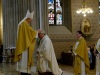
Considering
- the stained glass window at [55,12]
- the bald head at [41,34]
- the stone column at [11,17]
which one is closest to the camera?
the bald head at [41,34]

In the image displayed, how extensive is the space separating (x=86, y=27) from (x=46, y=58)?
35.9 feet

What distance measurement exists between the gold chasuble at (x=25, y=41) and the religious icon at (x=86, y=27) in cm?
1068

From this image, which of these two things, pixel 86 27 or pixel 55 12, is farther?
pixel 55 12

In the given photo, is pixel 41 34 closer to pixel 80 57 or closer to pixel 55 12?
pixel 80 57

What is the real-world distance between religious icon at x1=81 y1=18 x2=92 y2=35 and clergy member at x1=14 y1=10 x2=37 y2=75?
10.7 metres

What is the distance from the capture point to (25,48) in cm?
748

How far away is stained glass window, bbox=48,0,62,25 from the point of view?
18984 mm

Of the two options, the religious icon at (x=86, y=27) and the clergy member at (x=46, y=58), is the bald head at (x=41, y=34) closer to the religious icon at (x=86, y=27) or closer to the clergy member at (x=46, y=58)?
the clergy member at (x=46, y=58)

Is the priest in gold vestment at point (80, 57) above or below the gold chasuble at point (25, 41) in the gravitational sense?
below

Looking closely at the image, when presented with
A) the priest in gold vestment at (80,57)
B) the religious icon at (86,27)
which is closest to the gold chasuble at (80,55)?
the priest in gold vestment at (80,57)

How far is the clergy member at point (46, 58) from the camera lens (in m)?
7.25

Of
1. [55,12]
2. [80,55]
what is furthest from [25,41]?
[55,12]

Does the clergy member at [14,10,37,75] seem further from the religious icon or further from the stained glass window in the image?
the stained glass window

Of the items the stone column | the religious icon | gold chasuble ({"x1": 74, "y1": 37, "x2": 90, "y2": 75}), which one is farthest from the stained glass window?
gold chasuble ({"x1": 74, "y1": 37, "x2": 90, "y2": 75})
